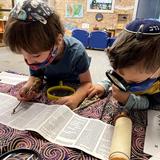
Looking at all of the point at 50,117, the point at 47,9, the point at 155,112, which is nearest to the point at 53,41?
the point at 47,9

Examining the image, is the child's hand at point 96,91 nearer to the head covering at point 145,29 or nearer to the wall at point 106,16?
the head covering at point 145,29

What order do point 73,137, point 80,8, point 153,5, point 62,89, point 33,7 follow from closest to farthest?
point 73,137 → point 33,7 → point 62,89 → point 153,5 → point 80,8

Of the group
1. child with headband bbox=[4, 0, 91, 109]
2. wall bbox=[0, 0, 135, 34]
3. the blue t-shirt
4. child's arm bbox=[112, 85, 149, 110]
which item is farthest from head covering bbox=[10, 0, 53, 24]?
wall bbox=[0, 0, 135, 34]

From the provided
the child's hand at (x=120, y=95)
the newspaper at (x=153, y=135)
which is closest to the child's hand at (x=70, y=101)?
the child's hand at (x=120, y=95)

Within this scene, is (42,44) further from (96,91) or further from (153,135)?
(153,135)

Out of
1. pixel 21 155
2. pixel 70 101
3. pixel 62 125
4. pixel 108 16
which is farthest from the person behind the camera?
pixel 108 16

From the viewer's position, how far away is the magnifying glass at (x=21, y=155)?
1.46 feet

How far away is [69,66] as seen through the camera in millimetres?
855

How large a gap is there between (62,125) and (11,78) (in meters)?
0.42

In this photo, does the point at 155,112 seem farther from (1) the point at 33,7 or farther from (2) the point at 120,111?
(1) the point at 33,7

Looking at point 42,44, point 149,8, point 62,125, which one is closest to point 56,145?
point 62,125

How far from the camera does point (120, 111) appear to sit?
25.3 inches

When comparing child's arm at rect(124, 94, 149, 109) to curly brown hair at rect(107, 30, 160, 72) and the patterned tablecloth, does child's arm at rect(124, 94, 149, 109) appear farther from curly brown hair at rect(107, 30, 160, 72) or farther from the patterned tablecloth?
curly brown hair at rect(107, 30, 160, 72)

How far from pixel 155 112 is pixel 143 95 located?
0.22 ft
